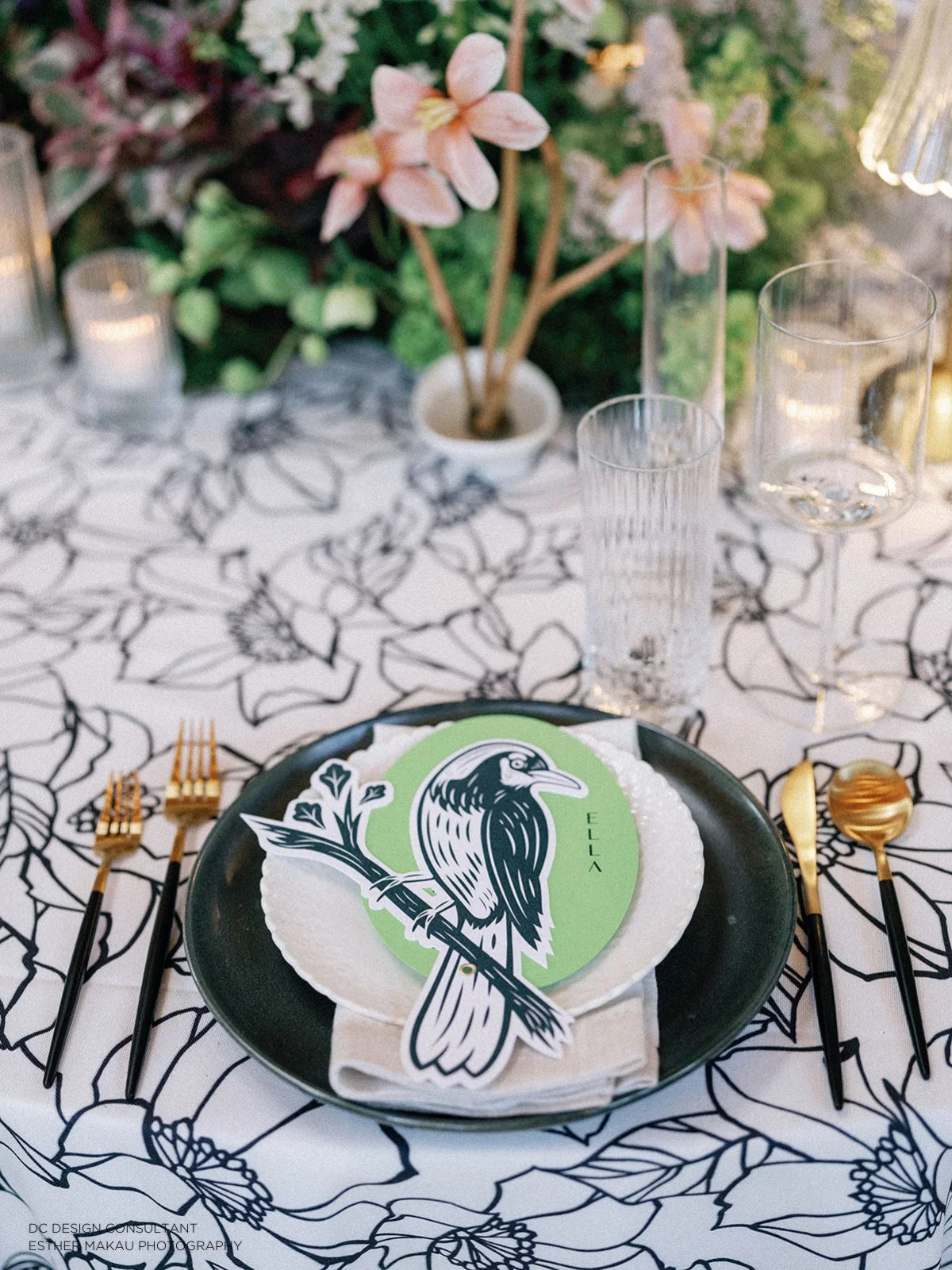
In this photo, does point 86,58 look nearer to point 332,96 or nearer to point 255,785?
point 332,96

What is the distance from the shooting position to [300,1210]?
703 millimetres

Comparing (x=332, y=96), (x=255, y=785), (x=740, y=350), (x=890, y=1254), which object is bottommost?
(x=890, y=1254)

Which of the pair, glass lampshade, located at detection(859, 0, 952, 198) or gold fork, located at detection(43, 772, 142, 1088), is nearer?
gold fork, located at detection(43, 772, 142, 1088)

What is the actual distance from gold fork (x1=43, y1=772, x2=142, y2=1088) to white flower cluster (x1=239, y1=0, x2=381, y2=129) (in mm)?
595

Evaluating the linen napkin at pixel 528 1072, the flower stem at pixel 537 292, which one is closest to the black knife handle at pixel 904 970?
the linen napkin at pixel 528 1072

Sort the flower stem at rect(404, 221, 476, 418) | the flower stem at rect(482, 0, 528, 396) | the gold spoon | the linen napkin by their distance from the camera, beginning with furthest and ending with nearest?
the flower stem at rect(404, 221, 476, 418) → the flower stem at rect(482, 0, 528, 396) → the gold spoon → the linen napkin

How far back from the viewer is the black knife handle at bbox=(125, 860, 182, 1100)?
0.72 metres

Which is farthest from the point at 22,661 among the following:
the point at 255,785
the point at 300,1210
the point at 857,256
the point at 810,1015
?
the point at 857,256

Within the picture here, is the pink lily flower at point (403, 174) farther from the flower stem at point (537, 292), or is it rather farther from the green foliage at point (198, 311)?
the green foliage at point (198, 311)

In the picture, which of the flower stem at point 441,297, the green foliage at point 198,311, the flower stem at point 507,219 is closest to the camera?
the flower stem at point 507,219

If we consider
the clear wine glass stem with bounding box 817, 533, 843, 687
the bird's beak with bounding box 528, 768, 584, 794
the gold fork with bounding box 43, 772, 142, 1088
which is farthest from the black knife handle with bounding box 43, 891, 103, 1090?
the clear wine glass stem with bounding box 817, 533, 843, 687

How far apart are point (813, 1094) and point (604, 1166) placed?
12 centimetres

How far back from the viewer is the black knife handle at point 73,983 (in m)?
0.73

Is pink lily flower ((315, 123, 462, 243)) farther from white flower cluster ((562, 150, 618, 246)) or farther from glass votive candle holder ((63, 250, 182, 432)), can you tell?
glass votive candle holder ((63, 250, 182, 432))
